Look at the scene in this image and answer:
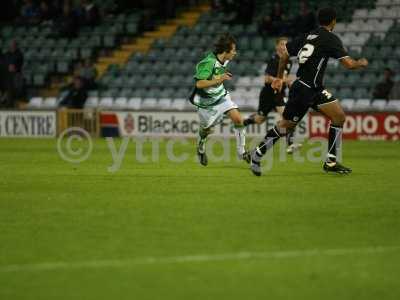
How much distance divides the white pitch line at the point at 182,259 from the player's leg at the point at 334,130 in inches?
256

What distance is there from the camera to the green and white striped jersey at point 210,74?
16.5 metres

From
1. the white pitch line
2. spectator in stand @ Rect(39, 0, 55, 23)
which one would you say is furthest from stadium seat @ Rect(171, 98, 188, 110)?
the white pitch line

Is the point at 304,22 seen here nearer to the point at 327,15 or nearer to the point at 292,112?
the point at 327,15

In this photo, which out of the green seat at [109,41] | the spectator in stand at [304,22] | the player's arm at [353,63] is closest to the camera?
the player's arm at [353,63]

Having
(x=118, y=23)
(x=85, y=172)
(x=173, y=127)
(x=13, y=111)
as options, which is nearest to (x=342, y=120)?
(x=85, y=172)

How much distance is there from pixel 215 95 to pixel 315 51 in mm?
3413

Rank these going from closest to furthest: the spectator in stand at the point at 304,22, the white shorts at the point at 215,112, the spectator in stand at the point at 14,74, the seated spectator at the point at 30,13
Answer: the white shorts at the point at 215,112
the spectator in stand at the point at 304,22
the spectator in stand at the point at 14,74
the seated spectator at the point at 30,13

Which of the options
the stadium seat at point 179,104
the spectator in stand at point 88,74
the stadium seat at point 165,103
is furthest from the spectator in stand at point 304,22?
the spectator in stand at point 88,74

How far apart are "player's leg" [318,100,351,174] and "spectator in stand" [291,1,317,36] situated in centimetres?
1274

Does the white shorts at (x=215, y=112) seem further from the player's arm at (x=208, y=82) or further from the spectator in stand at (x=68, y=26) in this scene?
the spectator in stand at (x=68, y=26)

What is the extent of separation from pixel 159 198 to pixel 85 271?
183 inches

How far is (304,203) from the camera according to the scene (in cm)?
1106

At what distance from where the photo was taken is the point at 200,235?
342 inches

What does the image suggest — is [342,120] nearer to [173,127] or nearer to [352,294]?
[352,294]
